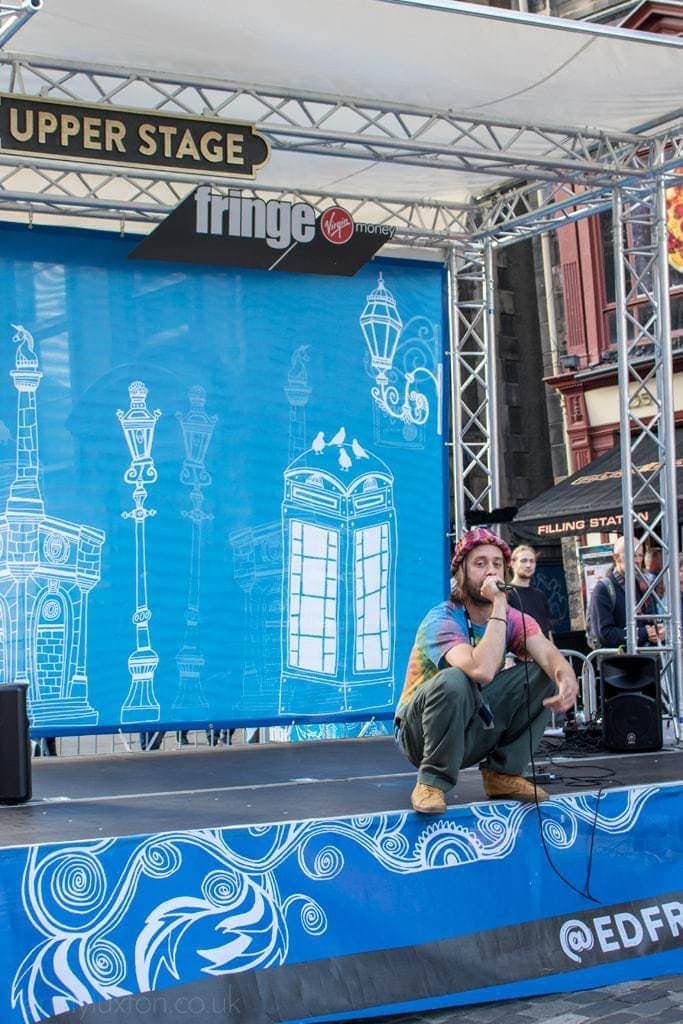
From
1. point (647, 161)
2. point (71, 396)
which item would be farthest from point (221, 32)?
point (647, 161)

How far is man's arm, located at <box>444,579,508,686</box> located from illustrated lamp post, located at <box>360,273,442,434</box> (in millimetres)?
4652

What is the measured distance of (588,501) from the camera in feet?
48.3

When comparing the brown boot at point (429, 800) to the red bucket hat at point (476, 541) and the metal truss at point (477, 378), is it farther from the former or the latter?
the metal truss at point (477, 378)

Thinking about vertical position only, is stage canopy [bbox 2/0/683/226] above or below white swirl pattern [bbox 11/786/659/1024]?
above

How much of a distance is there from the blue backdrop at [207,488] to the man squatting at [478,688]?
371cm

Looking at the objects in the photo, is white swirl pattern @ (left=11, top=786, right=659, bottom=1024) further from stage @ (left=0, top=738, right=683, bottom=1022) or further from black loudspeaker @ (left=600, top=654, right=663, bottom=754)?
black loudspeaker @ (left=600, top=654, right=663, bottom=754)

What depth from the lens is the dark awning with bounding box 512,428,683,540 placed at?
14047mm

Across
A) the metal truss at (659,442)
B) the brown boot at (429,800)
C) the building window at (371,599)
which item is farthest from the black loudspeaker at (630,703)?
the brown boot at (429,800)

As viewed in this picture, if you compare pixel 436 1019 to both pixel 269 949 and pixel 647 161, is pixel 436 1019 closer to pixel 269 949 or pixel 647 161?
pixel 269 949

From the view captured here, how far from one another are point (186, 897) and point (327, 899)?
56 cm

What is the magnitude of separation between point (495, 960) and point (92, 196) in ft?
19.3

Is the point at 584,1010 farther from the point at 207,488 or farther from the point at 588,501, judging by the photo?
the point at 588,501

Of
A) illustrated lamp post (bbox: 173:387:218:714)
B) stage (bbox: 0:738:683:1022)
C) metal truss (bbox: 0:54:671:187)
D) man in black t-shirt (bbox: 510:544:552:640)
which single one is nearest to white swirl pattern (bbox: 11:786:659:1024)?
stage (bbox: 0:738:683:1022)

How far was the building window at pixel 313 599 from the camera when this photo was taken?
936 cm
